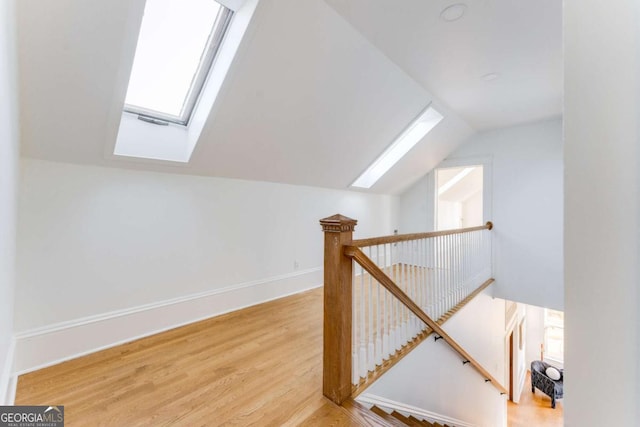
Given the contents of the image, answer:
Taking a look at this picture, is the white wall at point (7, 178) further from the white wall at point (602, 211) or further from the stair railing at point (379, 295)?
the white wall at point (602, 211)

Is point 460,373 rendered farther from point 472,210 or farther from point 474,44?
point 472,210

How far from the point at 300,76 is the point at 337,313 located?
198 cm

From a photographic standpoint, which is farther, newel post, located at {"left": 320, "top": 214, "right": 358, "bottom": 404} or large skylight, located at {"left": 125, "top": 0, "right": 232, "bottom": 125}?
large skylight, located at {"left": 125, "top": 0, "right": 232, "bottom": 125}

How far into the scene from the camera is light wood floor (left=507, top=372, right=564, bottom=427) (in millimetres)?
5082

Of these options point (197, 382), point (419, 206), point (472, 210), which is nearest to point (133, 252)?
point (197, 382)

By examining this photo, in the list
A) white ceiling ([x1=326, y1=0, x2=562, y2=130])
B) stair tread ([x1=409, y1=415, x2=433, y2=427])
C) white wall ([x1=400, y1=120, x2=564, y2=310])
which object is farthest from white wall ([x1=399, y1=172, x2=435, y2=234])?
stair tread ([x1=409, y1=415, x2=433, y2=427])

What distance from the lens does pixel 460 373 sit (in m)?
3.04

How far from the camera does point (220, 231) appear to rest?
3057 mm

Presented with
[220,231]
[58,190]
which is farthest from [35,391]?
[220,231]

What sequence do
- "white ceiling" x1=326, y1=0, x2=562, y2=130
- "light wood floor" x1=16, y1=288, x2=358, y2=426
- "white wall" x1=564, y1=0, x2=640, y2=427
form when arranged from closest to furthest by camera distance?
"white wall" x1=564, y1=0, x2=640, y2=427, "light wood floor" x1=16, y1=288, x2=358, y2=426, "white ceiling" x1=326, y1=0, x2=562, y2=130

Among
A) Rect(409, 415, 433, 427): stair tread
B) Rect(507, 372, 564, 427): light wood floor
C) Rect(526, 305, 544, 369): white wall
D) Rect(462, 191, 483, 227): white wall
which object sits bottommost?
Rect(507, 372, 564, 427): light wood floor

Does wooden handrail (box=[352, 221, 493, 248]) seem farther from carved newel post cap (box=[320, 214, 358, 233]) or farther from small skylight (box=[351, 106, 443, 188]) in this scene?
small skylight (box=[351, 106, 443, 188])

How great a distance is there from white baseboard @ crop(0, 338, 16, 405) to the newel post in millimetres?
1886

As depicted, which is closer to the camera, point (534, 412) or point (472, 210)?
point (534, 412)
